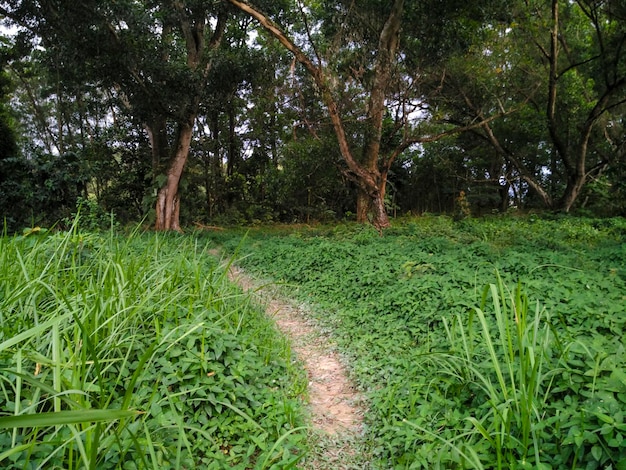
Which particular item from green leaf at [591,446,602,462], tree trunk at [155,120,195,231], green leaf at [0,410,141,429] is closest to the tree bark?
tree trunk at [155,120,195,231]

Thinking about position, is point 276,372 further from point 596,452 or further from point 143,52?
point 143,52

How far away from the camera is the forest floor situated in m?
2.21

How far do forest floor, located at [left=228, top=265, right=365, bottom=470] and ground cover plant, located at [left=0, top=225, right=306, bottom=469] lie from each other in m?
0.14

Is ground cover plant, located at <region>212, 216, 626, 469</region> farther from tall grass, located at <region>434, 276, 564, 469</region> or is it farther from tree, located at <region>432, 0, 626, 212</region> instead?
tree, located at <region>432, 0, 626, 212</region>

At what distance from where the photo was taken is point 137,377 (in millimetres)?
1770

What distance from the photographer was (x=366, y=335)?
362 cm

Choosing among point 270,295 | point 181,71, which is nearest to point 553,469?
point 270,295

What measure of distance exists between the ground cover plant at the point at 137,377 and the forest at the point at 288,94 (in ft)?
19.7

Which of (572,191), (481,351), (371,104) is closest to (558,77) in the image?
(572,191)

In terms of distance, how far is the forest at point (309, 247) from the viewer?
1.85m

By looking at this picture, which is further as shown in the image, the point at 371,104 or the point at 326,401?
the point at 371,104

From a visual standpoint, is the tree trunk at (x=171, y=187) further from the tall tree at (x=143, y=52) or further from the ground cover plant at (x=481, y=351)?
the ground cover plant at (x=481, y=351)

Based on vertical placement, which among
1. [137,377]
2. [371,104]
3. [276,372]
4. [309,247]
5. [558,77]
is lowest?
[276,372]

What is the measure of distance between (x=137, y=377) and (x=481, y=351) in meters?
2.10
